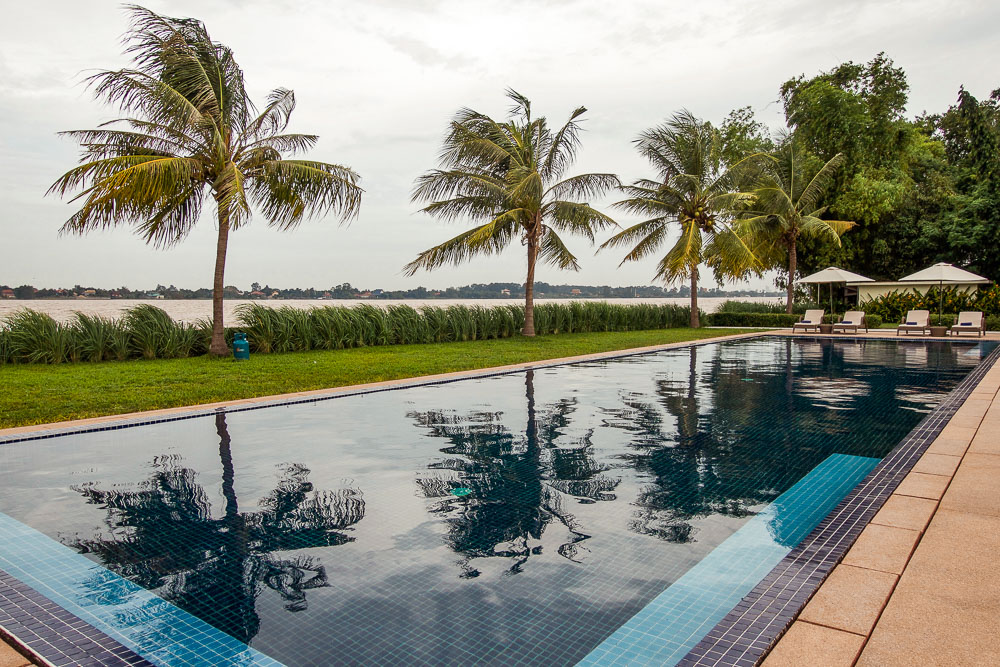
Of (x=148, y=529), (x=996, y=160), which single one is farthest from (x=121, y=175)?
(x=996, y=160)

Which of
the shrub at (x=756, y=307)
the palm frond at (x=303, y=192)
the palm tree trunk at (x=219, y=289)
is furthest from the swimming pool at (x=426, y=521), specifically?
the shrub at (x=756, y=307)

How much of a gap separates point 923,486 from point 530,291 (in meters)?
14.2

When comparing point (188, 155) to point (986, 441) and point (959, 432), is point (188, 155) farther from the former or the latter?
point (986, 441)

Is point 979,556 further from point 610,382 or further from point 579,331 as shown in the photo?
point 579,331

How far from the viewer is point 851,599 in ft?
7.98

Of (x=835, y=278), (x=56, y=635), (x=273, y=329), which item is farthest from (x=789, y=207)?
(x=56, y=635)

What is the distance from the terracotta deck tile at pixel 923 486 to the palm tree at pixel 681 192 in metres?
15.9

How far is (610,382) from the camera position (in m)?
9.49

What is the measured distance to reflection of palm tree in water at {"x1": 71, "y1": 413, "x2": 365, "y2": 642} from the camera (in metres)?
2.76

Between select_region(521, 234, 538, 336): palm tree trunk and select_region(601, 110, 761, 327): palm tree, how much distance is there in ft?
11.4

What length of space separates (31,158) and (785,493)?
19.1 meters

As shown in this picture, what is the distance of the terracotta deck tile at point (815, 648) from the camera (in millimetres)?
2010

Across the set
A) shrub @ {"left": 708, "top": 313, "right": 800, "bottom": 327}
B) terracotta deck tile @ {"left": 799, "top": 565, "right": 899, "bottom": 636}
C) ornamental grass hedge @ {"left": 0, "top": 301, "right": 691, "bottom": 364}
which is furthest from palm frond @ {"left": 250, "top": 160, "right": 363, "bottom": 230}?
shrub @ {"left": 708, "top": 313, "right": 800, "bottom": 327}

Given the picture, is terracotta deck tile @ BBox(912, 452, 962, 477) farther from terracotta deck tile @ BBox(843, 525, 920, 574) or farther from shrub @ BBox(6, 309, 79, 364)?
shrub @ BBox(6, 309, 79, 364)
